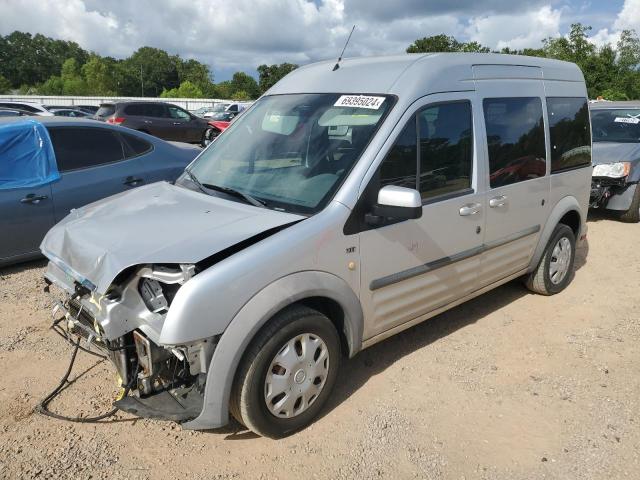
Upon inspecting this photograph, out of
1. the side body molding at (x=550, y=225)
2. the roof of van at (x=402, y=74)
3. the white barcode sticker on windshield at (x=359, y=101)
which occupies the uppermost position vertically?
the roof of van at (x=402, y=74)

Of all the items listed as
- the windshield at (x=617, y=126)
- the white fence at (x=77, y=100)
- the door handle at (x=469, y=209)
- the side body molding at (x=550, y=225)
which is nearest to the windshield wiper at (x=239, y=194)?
the door handle at (x=469, y=209)

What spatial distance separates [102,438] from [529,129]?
3824 millimetres

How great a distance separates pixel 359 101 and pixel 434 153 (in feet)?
2.00

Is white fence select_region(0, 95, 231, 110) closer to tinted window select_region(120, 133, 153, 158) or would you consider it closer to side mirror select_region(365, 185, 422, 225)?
tinted window select_region(120, 133, 153, 158)

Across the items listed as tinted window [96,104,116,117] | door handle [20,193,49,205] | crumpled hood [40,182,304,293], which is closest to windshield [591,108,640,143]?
crumpled hood [40,182,304,293]

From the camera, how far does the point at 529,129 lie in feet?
14.2

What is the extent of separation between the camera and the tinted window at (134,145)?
241 inches

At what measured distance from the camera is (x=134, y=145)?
20.3 ft

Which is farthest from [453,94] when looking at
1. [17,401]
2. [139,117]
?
[139,117]

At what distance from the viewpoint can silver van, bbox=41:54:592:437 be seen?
2623mm

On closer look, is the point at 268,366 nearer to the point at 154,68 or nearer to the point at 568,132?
the point at 568,132

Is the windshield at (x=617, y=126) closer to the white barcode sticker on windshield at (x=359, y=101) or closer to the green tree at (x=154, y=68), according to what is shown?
the white barcode sticker on windshield at (x=359, y=101)

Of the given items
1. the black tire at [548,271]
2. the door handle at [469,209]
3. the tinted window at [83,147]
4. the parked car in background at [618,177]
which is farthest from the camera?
the parked car in background at [618,177]

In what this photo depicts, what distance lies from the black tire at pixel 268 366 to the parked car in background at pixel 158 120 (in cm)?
1587
